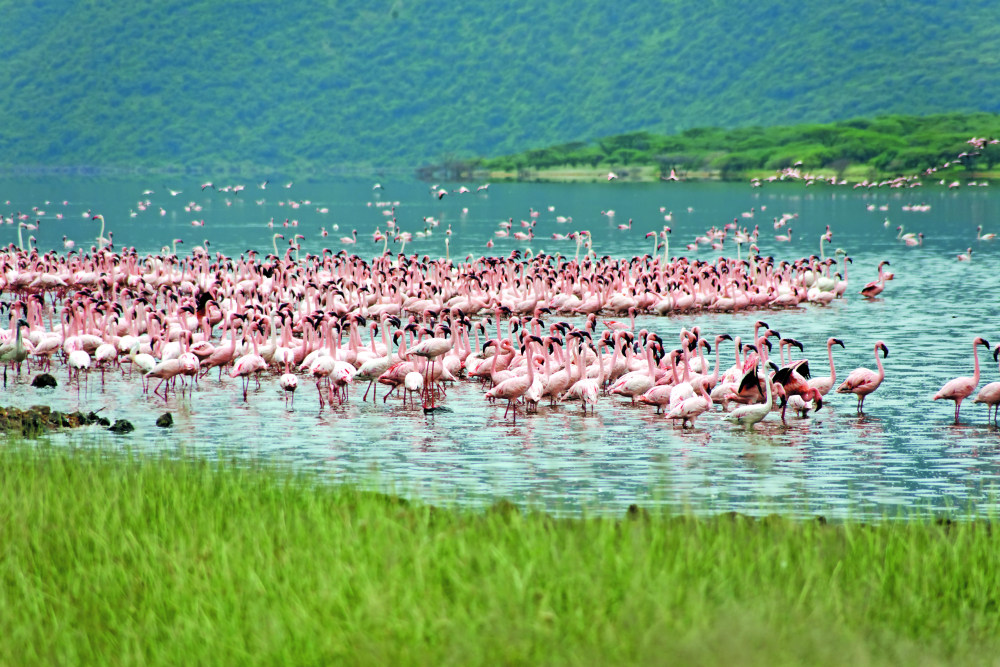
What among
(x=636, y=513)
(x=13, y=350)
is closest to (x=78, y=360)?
(x=13, y=350)

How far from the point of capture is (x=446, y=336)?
68.7 ft

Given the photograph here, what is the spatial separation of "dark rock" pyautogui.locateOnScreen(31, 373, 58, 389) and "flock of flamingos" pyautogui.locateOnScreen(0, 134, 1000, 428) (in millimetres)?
561

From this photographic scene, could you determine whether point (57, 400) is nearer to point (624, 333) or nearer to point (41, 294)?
point (624, 333)

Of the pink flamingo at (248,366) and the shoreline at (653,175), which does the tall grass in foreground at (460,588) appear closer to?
the pink flamingo at (248,366)

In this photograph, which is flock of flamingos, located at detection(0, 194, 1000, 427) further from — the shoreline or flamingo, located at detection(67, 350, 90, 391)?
the shoreline

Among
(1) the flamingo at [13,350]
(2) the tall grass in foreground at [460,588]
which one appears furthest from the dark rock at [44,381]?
(2) the tall grass in foreground at [460,588]

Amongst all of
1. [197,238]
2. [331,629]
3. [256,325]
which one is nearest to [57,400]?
[256,325]

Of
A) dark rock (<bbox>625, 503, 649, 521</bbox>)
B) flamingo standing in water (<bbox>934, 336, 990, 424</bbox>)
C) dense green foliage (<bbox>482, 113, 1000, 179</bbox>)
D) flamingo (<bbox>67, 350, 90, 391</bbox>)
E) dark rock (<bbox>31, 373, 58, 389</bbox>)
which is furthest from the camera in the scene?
dense green foliage (<bbox>482, 113, 1000, 179</bbox>)

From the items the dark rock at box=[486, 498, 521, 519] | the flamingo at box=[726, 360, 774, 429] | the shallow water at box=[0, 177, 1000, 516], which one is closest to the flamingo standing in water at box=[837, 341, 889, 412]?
the shallow water at box=[0, 177, 1000, 516]

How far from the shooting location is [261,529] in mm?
9766

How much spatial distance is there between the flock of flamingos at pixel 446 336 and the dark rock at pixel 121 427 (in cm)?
277

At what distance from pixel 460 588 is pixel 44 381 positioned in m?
14.8

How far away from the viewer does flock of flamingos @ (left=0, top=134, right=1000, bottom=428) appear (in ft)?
61.7

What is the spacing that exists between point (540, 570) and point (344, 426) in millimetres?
10073
